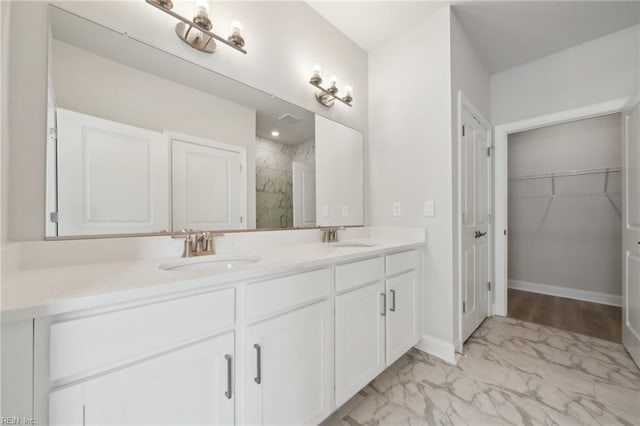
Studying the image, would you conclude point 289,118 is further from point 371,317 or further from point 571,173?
point 571,173

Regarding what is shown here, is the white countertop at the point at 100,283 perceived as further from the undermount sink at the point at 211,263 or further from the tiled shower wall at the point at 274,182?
the tiled shower wall at the point at 274,182

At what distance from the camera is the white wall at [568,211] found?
2.90 m

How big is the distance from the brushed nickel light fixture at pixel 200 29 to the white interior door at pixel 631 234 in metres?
2.58

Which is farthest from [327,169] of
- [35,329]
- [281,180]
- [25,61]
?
[35,329]

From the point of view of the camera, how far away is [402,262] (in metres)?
1.70

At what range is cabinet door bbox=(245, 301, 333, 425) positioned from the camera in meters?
0.92

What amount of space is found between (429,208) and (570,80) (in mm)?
1949

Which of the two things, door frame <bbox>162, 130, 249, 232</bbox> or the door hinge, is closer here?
the door hinge

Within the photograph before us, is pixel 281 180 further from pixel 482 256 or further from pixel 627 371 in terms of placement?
pixel 627 371

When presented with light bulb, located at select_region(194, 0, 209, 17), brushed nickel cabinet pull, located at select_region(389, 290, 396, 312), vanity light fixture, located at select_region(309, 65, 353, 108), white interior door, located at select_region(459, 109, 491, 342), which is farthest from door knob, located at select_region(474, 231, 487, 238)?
light bulb, located at select_region(194, 0, 209, 17)

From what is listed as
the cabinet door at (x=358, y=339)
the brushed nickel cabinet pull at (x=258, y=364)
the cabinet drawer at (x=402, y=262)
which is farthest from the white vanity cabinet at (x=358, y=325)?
the brushed nickel cabinet pull at (x=258, y=364)

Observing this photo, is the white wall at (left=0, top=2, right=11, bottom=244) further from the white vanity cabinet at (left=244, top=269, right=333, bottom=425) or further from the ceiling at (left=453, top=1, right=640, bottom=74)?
the ceiling at (left=453, top=1, right=640, bottom=74)

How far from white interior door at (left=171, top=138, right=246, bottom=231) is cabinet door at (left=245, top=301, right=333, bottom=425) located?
0.67 meters

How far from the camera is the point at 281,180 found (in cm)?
169
